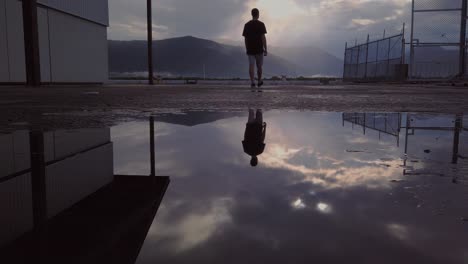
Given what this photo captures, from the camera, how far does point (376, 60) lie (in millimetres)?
19422

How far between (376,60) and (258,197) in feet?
66.1

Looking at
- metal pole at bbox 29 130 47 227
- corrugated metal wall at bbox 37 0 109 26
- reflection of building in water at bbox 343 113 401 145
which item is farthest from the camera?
corrugated metal wall at bbox 37 0 109 26

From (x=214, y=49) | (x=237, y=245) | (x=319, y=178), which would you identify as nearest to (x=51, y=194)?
(x=237, y=245)

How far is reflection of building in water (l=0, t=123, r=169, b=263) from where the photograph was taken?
0.54 m

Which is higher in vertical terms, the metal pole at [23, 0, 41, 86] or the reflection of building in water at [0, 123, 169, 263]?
the metal pole at [23, 0, 41, 86]

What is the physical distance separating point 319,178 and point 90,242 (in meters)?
0.58

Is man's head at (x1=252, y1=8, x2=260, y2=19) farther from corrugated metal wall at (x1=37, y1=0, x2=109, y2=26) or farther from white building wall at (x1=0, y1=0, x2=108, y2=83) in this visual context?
corrugated metal wall at (x1=37, y1=0, x2=109, y2=26)

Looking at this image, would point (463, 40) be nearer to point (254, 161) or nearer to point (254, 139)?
point (254, 139)

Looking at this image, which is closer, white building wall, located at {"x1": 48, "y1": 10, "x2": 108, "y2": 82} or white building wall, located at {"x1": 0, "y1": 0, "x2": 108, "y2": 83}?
white building wall, located at {"x1": 0, "y1": 0, "x2": 108, "y2": 83}

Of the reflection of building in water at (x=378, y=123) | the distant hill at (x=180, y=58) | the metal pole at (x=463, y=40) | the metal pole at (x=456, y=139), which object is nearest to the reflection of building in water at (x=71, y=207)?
the metal pole at (x=456, y=139)

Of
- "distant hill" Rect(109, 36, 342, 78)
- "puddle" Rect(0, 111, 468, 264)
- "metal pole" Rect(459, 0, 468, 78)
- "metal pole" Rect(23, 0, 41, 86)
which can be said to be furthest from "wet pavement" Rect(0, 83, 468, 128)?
"distant hill" Rect(109, 36, 342, 78)

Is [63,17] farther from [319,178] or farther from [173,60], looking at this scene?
[173,60]

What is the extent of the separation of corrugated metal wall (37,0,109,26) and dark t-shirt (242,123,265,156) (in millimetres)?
17923

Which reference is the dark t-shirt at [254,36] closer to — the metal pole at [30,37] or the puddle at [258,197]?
the metal pole at [30,37]
